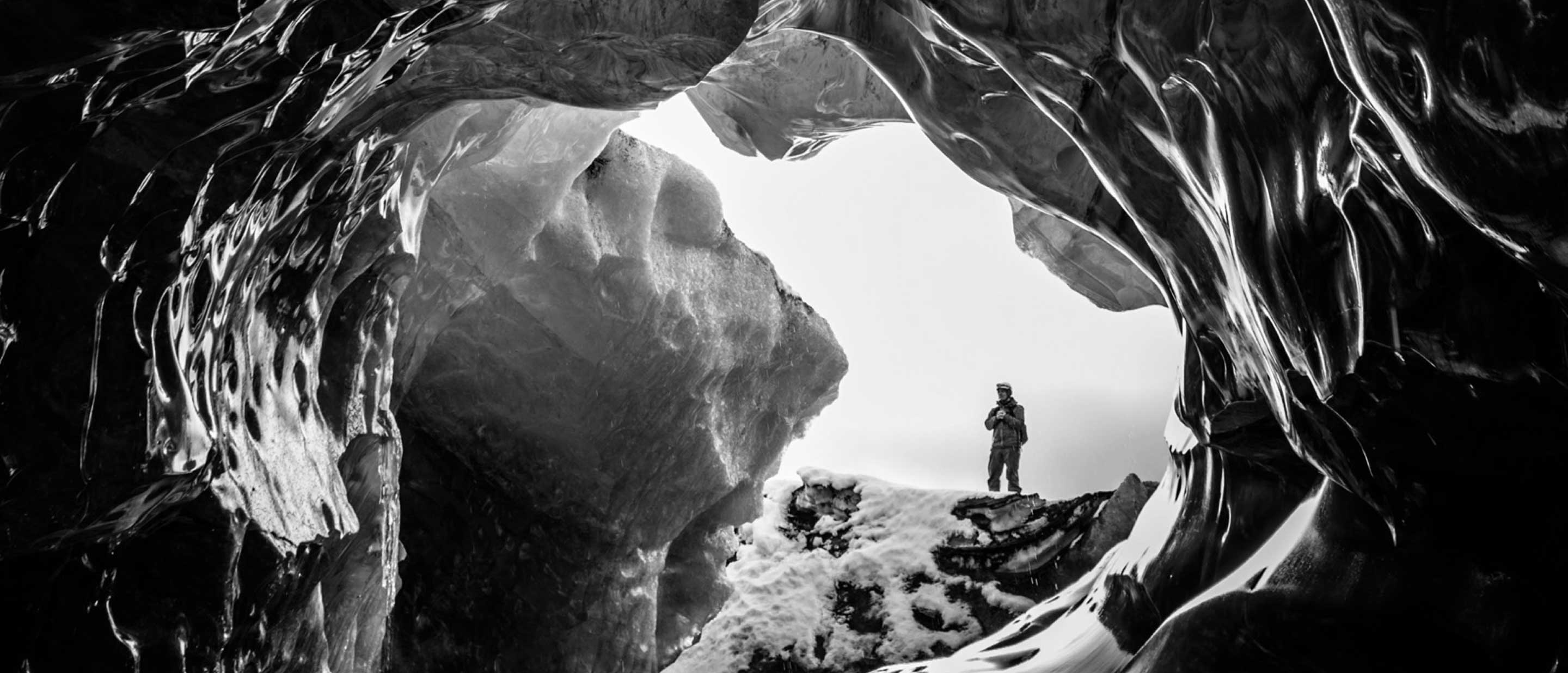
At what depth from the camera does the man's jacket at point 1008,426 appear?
10602mm

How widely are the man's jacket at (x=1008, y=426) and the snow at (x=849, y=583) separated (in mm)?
1943

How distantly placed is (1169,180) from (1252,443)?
1.12 meters

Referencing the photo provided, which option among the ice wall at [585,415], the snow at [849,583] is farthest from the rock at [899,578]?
the ice wall at [585,415]

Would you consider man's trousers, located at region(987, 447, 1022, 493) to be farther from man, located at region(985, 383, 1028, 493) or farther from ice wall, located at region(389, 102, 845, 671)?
ice wall, located at region(389, 102, 845, 671)

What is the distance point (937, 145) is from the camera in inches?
170

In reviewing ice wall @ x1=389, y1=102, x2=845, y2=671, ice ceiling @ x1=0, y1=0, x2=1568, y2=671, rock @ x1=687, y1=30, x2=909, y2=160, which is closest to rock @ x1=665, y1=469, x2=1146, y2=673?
ice wall @ x1=389, y1=102, x2=845, y2=671

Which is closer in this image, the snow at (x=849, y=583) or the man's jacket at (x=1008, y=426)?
the snow at (x=849, y=583)

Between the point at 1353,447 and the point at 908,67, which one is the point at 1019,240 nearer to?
the point at 908,67

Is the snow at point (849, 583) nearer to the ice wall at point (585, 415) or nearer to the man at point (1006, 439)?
the ice wall at point (585, 415)

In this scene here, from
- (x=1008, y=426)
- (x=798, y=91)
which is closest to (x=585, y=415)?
(x=798, y=91)

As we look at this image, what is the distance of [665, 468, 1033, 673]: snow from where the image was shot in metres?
7.30

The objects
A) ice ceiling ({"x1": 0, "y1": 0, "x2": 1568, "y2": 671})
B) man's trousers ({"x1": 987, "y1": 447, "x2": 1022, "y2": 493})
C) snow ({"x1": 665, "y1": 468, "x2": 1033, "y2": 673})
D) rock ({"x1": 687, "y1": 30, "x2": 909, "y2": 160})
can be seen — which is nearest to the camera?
ice ceiling ({"x1": 0, "y1": 0, "x2": 1568, "y2": 671})

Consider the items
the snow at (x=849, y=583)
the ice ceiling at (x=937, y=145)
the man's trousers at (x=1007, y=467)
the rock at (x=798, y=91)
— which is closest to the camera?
the ice ceiling at (x=937, y=145)

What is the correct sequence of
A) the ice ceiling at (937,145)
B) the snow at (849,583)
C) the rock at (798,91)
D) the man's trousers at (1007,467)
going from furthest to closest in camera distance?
the man's trousers at (1007,467), the snow at (849,583), the rock at (798,91), the ice ceiling at (937,145)
